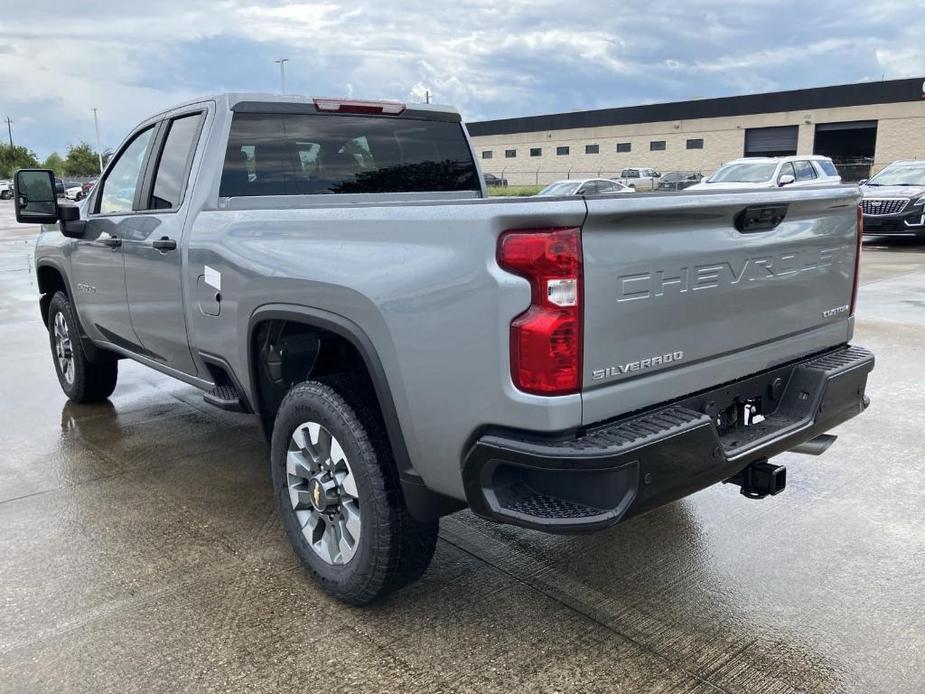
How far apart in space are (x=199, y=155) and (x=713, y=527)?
3.09m

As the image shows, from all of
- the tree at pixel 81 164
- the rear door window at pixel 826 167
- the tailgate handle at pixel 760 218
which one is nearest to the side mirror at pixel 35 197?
the tailgate handle at pixel 760 218

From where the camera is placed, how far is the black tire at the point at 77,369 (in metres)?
5.75

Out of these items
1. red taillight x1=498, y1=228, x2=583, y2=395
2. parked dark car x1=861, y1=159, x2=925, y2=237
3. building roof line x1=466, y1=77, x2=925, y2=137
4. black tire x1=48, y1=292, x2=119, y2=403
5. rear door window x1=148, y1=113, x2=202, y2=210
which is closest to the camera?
red taillight x1=498, y1=228, x2=583, y2=395

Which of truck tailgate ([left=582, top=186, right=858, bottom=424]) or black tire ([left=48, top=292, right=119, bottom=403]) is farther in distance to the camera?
black tire ([left=48, top=292, right=119, bottom=403])

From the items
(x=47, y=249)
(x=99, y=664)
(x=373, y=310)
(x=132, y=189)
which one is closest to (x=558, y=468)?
(x=373, y=310)

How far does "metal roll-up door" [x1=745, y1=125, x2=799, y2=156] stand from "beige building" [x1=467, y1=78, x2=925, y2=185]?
0.21ft

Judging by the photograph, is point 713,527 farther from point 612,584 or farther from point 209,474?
point 209,474

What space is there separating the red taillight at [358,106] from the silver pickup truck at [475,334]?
0.03 m

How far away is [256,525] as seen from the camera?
399 cm

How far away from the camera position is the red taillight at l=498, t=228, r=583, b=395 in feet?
7.66

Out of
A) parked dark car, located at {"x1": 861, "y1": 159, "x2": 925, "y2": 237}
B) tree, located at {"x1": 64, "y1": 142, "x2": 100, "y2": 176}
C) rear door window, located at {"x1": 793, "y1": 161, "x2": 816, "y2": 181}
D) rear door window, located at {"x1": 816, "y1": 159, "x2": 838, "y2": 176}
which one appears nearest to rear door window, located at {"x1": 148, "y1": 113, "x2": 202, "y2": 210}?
parked dark car, located at {"x1": 861, "y1": 159, "x2": 925, "y2": 237}

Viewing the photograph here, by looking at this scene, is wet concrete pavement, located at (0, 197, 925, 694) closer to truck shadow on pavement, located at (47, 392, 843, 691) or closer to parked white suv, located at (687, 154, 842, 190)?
truck shadow on pavement, located at (47, 392, 843, 691)

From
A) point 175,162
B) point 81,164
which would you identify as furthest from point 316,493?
point 81,164

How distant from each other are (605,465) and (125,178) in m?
3.86
